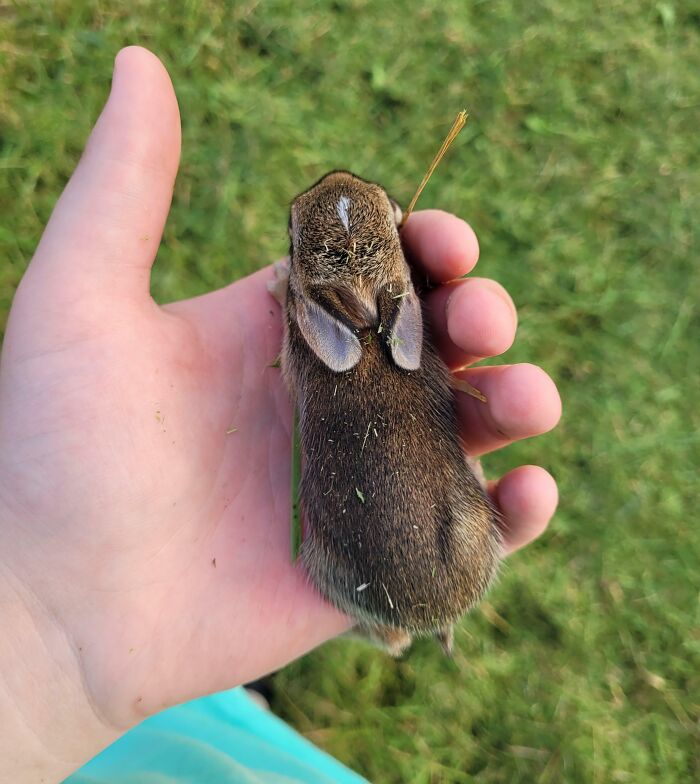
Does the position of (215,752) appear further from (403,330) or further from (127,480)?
(403,330)

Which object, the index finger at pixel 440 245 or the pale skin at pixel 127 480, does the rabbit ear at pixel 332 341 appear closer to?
the pale skin at pixel 127 480

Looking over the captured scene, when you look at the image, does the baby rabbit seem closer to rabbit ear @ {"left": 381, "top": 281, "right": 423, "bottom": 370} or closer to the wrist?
rabbit ear @ {"left": 381, "top": 281, "right": 423, "bottom": 370}

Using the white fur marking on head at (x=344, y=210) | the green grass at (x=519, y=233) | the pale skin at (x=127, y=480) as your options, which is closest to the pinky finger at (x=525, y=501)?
the pale skin at (x=127, y=480)

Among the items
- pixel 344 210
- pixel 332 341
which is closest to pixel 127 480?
pixel 332 341

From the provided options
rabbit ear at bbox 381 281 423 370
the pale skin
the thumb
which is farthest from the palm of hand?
rabbit ear at bbox 381 281 423 370

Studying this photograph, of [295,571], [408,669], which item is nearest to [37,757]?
[295,571]

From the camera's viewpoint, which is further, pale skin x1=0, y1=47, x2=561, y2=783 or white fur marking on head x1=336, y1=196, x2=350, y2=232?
white fur marking on head x1=336, y1=196, x2=350, y2=232
